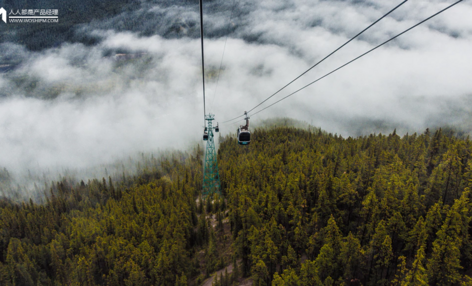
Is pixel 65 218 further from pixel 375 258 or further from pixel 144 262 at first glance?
pixel 375 258

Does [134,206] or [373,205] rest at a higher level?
[373,205]

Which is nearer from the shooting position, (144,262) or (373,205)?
(373,205)

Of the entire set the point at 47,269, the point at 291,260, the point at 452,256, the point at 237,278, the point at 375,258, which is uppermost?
A: the point at 452,256

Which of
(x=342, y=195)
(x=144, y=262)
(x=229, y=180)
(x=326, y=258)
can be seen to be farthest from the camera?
(x=229, y=180)

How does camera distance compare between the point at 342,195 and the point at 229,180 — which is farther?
the point at 229,180

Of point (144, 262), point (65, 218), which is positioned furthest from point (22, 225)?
point (144, 262)

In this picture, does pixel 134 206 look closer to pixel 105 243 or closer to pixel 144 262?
pixel 105 243

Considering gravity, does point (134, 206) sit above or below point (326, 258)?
below

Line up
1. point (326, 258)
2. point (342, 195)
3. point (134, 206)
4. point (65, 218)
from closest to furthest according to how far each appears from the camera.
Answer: point (326, 258) < point (342, 195) < point (134, 206) < point (65, 218)

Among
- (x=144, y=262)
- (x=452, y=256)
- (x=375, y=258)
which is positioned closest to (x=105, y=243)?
(x=144, y=262)
